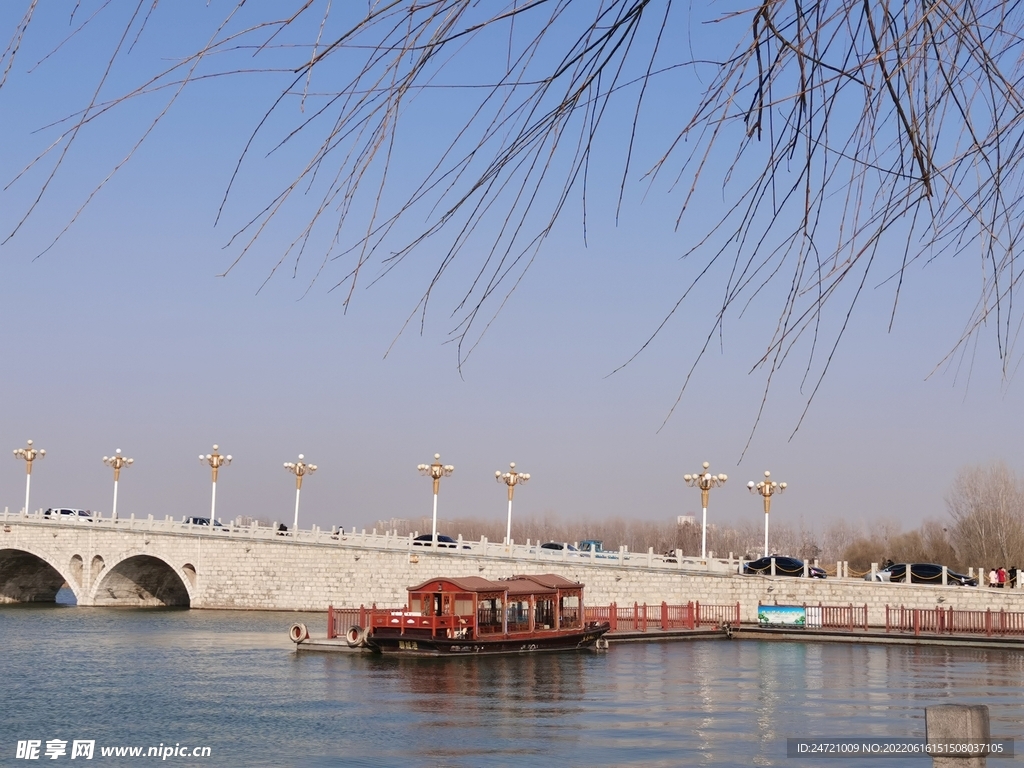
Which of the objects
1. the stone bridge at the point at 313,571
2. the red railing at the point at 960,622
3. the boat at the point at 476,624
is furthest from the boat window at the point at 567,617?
the stone bridge at the point at 313,571

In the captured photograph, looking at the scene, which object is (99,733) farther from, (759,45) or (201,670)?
(759,45)

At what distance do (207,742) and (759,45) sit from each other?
54.9 ft

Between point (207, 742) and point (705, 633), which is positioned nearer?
point (207, 742)

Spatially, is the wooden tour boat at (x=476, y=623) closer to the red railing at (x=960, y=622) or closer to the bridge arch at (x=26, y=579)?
the red railing at (x=960, y=622)

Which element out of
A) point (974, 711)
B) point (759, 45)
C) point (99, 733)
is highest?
point (759, 45)

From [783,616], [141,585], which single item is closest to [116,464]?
[141,585]

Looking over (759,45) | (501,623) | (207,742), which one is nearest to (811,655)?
(501,623)

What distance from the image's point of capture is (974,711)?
4066 mm

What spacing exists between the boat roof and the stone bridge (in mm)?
12215

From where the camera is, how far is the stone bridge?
128ft

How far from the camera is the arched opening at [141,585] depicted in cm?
5347

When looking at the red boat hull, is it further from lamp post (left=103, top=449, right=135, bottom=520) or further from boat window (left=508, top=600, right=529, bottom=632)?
lamp post (left=103, top=449, right=135, bottom=520)

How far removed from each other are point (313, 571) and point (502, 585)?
21.6 meters

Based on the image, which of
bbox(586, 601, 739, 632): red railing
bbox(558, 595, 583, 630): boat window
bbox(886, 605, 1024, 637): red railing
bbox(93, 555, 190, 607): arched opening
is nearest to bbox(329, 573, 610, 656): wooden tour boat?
bbox(558, 595, 583, 630): boat window
